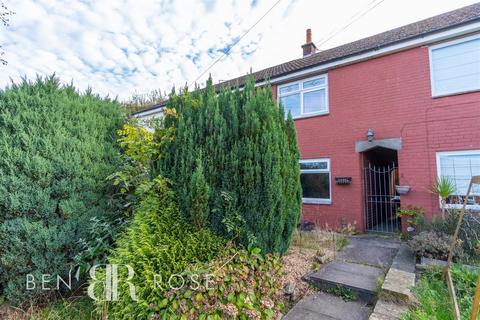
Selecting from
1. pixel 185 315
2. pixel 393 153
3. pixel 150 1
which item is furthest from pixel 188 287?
pixel 393 153

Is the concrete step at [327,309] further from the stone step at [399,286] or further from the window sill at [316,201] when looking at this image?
the window sill at [316,201]

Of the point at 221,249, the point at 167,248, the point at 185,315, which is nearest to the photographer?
the point at 185,315

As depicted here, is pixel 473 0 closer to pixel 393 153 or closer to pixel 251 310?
pixel 393 153

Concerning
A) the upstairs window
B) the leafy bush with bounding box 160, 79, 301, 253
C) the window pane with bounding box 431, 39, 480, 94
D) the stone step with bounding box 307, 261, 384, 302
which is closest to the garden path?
the stone step with bounding box 307, 261, 384, 302

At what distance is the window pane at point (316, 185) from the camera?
815 centimetres

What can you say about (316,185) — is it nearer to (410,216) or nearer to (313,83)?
(410,216)

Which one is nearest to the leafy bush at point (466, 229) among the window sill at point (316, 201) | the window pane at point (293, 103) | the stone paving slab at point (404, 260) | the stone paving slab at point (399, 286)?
the stone paving slab at point (404, 260)

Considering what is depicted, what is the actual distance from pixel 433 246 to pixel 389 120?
3.92 meters

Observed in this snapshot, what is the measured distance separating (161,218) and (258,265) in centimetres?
142

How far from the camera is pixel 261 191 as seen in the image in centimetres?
326

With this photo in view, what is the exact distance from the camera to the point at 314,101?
8.55m

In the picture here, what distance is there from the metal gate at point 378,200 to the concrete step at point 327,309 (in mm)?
4816

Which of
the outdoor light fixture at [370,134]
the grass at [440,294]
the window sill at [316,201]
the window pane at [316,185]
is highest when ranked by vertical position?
the outdoor light fixture at [370,134]

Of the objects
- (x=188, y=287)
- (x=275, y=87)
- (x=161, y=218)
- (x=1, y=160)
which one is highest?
(x=275, y=87)
